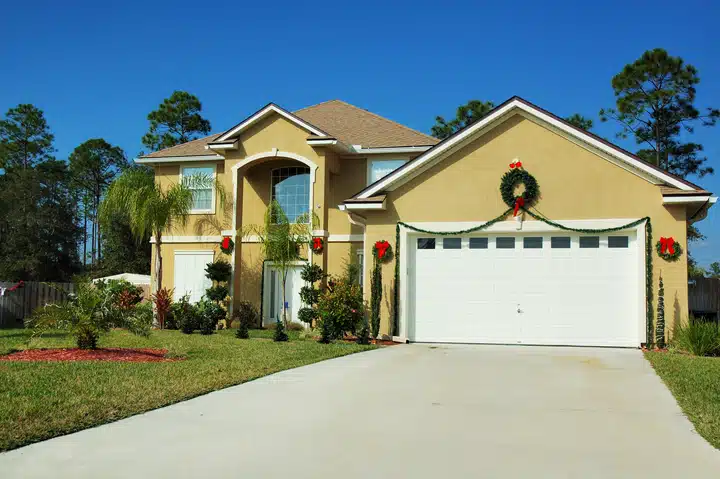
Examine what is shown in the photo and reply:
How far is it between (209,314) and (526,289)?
9296 mm

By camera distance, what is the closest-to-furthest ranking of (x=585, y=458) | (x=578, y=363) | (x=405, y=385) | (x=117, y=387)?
(x=585, y=458), (x=117, y=387), (x=405, y=385), (x=578, y=363)

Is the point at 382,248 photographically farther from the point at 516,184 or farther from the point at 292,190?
the point at 292,190

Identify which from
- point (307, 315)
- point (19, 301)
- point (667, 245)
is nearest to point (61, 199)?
point (19, 301)

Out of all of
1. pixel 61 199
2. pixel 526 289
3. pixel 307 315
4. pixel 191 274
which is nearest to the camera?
pixel 526 289

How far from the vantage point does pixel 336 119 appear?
24297 millimetres

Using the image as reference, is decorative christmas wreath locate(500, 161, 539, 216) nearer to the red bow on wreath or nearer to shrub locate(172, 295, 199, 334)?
the red bow on wreath

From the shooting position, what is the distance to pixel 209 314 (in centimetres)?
1994

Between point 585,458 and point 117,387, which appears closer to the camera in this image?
point 585,458

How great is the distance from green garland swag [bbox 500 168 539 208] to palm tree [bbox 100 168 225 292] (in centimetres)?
994

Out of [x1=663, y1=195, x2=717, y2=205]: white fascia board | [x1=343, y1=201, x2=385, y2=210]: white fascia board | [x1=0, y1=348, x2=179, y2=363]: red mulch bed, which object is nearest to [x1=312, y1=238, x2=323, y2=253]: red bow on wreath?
[x1=343, y1=201, x2=385, y2=210]: white fascia board

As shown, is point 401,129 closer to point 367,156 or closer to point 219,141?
point 367,156

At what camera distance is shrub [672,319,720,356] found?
13.8 m

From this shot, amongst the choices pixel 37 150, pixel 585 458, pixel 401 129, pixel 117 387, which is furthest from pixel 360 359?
pixel 37 150

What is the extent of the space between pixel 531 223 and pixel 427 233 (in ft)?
8.19
